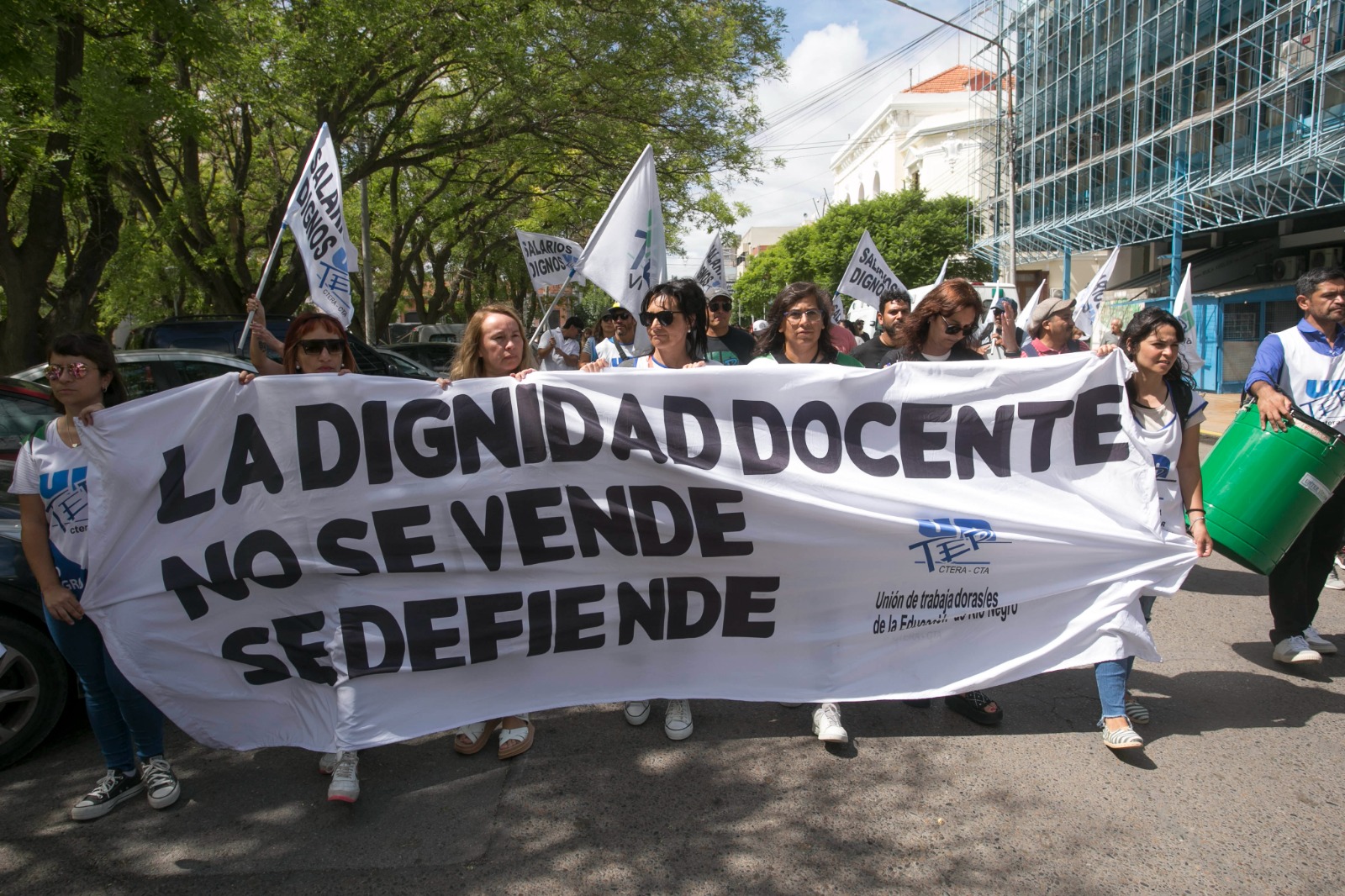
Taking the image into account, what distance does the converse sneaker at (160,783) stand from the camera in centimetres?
325

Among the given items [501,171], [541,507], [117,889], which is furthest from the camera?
[501,171]

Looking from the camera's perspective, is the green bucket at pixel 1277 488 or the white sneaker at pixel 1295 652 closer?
the green bucket at pixel 1277 488

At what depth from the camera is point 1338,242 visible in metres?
22.4

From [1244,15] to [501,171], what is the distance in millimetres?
19246

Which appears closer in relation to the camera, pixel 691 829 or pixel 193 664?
pixel 691 829

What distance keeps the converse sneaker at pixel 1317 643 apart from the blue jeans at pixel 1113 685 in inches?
60.5

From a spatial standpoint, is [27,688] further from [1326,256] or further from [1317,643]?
[1326,256]

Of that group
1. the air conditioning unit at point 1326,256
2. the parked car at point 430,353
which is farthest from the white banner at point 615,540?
the air conditioning unit at point 1326,256

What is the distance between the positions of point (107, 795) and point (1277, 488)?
15.9ft

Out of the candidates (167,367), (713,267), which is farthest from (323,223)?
(713,267)

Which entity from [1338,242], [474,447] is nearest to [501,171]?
[474,447]

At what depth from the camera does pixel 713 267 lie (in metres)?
11.9

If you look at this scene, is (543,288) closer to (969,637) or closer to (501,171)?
(969,637)

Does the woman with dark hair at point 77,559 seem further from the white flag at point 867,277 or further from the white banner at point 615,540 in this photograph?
the white flag at point 867,277
